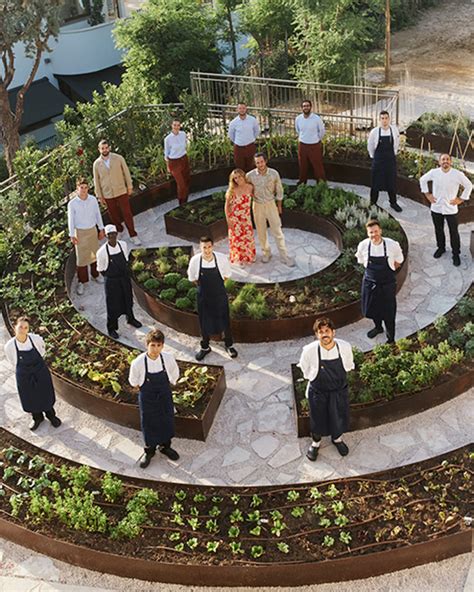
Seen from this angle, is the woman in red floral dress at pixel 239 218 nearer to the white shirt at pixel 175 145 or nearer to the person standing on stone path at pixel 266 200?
the person standing on stone path at pixel 266 200

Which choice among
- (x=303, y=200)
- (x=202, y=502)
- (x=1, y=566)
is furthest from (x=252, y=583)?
(x=303, y=200)

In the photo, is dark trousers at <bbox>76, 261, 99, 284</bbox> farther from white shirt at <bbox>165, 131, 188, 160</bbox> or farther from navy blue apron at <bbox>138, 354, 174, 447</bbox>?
navy blue apron at <bbox>138, 354, 174, 447</bbox>

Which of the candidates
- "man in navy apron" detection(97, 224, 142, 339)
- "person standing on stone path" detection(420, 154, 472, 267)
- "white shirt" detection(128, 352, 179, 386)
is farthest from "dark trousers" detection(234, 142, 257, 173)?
"white shirt" detection(128, 352, 179, 386)

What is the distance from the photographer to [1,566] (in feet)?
26.3

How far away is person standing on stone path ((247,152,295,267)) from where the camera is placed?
37.7ft

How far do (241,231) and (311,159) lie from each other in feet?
8.04

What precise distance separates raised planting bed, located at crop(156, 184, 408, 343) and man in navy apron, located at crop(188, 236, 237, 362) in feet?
1.49

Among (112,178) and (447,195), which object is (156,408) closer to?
(112,178)

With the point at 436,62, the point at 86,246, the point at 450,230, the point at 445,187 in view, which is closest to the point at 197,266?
the point at 86,246

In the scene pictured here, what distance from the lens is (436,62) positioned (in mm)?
21844

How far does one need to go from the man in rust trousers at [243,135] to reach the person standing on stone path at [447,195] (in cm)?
319

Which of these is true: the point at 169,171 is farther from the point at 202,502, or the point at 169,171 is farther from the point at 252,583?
the point at 252,583

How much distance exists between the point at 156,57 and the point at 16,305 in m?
11.7

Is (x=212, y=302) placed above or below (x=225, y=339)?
above
